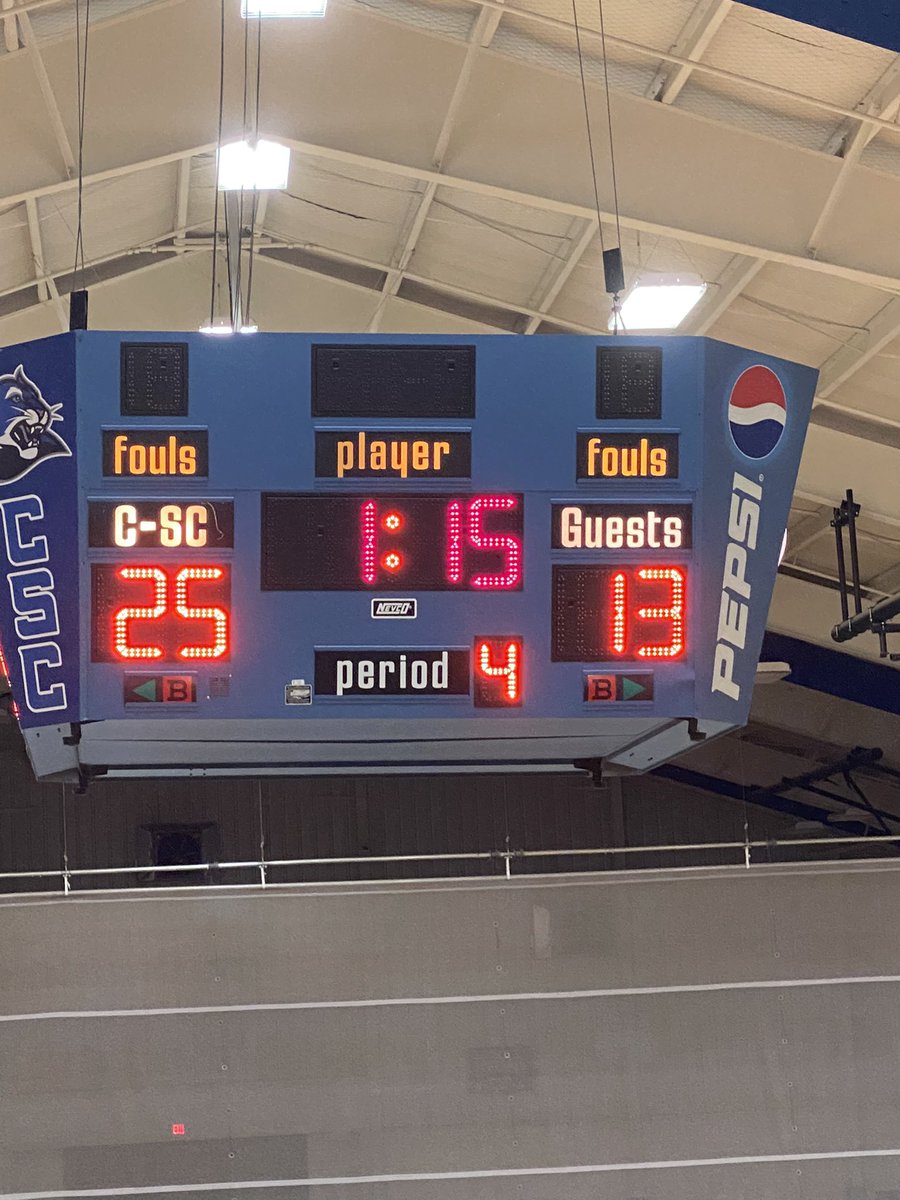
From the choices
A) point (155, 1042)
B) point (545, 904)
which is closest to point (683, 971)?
point (545, 904)

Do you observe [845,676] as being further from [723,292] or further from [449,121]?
[449,121]

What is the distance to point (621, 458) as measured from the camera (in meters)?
5.71

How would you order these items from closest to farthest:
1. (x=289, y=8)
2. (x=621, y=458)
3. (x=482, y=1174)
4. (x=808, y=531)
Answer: (x=621, y=458) < (x=289, y=8) < (x=482, y=1174) < (x=808, y=531)

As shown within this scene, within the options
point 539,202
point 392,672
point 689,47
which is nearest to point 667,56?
point 689,47

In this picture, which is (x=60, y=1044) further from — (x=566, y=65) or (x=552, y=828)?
(x=552, y=828)

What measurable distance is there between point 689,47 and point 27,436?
17.8 feet

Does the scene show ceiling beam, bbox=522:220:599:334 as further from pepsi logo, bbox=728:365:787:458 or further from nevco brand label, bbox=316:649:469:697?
nevco brand label, bbox=316:649:469:697

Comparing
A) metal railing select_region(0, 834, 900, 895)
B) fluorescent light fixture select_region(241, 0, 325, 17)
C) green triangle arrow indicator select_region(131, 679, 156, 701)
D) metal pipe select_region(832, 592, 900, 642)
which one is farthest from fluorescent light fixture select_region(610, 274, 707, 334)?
green triangle arrow indicator select_region(131, 679, 156, 701)

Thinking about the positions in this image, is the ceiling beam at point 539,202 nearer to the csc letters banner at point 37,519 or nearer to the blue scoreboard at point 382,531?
the blue scoreboard at point 382,531

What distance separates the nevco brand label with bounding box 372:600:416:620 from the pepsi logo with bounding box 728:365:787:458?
149 centimetres

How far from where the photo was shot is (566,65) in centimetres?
940

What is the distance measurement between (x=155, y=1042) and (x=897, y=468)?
26.3 feet

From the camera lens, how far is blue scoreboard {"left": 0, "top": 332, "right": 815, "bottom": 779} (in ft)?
17.9

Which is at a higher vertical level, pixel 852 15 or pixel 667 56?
pixel 667 56
